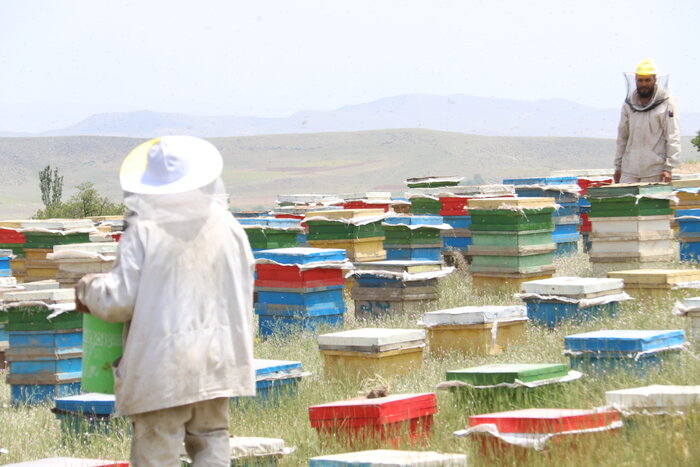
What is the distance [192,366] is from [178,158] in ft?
2.97

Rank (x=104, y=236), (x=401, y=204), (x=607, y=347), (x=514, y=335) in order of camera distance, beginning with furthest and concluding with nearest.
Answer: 1. (x=401, y=204)
2. (x=104, y=236)
3. (x=514, y=335)
4. (x=607, y=347)

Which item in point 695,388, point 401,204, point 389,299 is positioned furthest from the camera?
point 401,204

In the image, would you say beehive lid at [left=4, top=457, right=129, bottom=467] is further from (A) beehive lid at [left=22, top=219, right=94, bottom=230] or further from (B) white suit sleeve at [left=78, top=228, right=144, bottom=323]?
(A) beehive lid at [left=22, top=219, right=94, bottom=230]

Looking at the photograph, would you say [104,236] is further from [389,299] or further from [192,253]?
[192,253]

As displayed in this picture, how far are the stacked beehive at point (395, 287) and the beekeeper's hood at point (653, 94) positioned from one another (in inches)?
119

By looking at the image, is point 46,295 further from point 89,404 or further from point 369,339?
point 369,339

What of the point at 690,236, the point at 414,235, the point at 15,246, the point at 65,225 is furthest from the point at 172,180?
the point at 15,246

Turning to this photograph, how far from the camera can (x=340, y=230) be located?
12.4 m

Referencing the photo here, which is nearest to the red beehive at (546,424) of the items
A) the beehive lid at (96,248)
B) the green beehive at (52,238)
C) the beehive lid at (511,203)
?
the beehive lid at (96,248)

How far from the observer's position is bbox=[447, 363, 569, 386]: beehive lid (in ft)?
19.7

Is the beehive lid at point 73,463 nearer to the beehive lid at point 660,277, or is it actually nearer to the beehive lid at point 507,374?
the beehive lid at point 507,374

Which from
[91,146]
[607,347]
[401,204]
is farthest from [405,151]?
[607,347]

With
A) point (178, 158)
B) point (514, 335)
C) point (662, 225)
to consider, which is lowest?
point (514, 335)

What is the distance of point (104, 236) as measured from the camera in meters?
13.2
